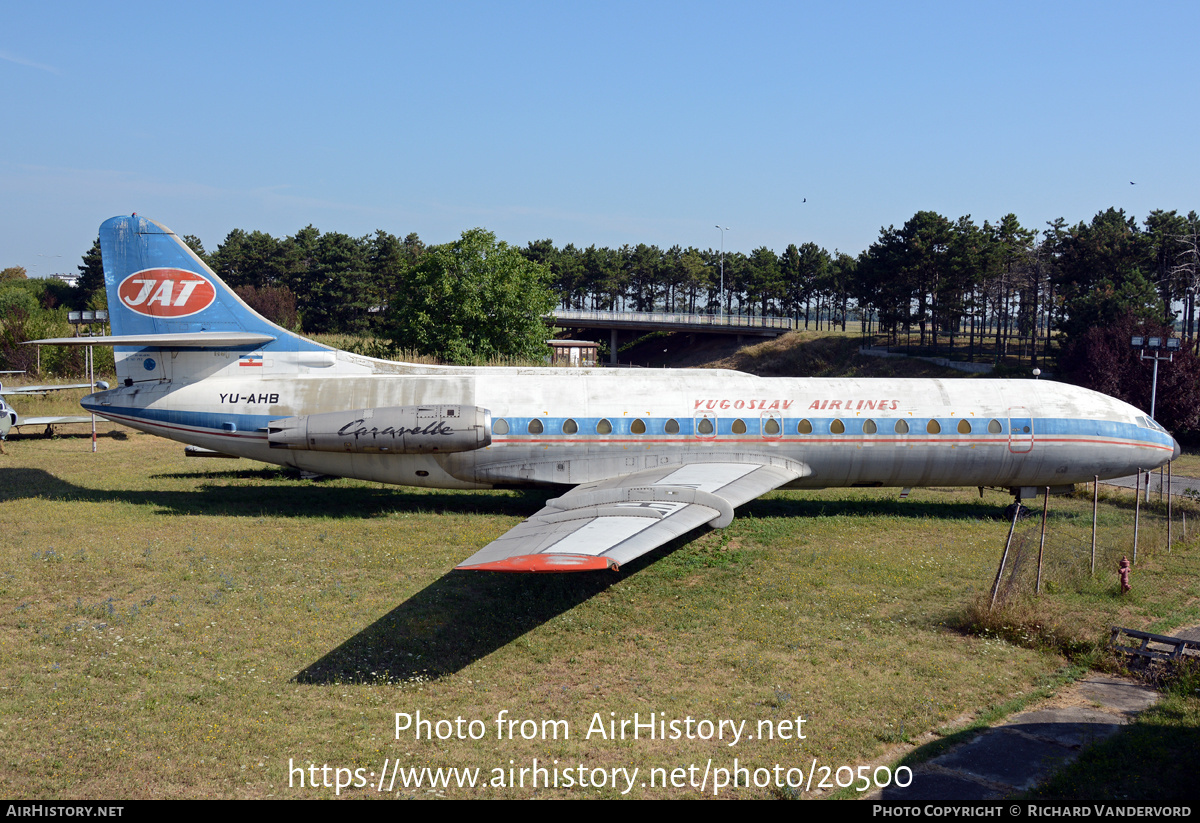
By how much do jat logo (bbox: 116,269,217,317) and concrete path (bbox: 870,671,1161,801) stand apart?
1868 centimetres

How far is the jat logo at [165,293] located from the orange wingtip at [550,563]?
13.7 metres

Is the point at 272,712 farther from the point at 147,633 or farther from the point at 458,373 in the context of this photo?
the point at 458,373

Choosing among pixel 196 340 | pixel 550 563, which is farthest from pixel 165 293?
pixel 550 563

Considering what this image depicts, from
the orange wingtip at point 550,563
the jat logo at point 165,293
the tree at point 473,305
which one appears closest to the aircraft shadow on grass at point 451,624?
the orange wingtip at point 550,563

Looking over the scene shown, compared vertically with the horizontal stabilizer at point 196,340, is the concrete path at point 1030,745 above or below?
below

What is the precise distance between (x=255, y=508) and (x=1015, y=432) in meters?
19.4

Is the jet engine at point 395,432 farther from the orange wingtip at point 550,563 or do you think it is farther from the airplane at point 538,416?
the orange wingtip at point 550,563

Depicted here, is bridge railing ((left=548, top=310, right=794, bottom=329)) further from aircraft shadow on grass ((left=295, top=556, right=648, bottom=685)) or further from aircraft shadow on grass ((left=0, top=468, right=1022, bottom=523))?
aircraft shadow on grass ((left=295, top=556, right=648, bottom=685))

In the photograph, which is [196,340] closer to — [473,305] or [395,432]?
[395,432]

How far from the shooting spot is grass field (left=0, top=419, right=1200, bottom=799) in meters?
8.20

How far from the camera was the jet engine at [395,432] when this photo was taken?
17625mm

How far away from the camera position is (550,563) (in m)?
9.71
